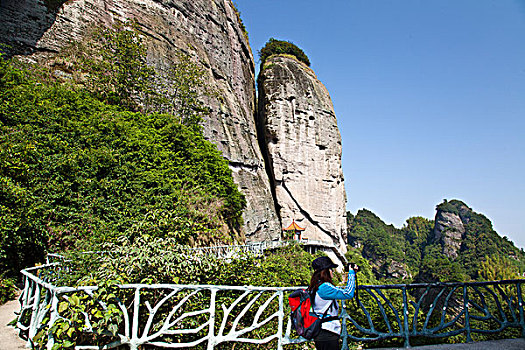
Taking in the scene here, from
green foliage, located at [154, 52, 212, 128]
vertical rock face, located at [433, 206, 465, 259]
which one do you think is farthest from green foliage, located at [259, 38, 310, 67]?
vertical rock face, located at [433, 206, 465, 259]

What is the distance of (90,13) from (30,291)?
1727 centimetres

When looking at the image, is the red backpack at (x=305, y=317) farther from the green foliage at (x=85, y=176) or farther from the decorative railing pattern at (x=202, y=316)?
the green foliage at (x=85, y=176)

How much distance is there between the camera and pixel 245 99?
26.1 meters

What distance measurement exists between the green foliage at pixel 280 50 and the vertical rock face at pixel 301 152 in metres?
4.10

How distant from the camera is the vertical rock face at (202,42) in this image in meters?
13.6

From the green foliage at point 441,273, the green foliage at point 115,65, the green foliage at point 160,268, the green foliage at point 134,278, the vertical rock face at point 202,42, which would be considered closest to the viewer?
the green foliage at point 134,278

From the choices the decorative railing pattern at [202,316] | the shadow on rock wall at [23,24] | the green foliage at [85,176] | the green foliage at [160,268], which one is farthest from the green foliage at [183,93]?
the decorative railing pattern at [202,316]

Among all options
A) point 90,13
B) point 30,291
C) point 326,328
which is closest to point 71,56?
point 90,13

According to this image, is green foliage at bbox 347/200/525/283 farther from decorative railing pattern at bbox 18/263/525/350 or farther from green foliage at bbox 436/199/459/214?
decorative railing pattern at bbox 18/263/525/350

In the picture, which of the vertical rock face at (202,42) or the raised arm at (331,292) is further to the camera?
the vertical rock face at (202,42)

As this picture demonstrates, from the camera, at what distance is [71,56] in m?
14.2

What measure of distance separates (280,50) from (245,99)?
1198 centimetres

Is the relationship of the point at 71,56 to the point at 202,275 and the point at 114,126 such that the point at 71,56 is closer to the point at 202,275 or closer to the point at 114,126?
the point at 114,126

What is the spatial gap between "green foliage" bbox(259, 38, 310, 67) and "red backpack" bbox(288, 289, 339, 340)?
3361cm
